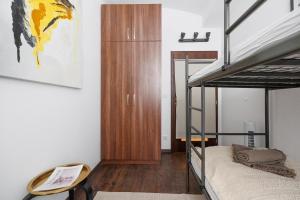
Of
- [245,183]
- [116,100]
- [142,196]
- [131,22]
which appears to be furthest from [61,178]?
[131,22]

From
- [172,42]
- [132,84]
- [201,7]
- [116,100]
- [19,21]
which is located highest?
[201,7]

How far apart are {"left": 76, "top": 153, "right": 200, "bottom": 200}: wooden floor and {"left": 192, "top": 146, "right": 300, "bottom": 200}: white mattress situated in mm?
838

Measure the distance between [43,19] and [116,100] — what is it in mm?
1608

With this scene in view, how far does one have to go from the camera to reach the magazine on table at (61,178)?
1148 mm

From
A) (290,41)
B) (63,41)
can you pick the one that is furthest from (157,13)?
(290,41)

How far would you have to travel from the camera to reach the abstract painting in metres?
1.09

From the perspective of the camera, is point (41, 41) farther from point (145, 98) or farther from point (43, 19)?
point (145, 98)

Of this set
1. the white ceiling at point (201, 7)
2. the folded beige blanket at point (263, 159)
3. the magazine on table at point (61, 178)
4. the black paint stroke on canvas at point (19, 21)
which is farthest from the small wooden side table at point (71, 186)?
the white ceiling at point (201, 7)

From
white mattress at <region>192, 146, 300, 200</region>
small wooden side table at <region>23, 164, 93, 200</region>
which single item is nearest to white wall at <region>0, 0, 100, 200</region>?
small wooden side table at <region>23, 164, 93, 200</region>

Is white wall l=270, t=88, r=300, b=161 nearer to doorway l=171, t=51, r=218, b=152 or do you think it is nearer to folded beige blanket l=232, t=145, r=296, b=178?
folded beige blanket l=232, t=145, r=296, b=178

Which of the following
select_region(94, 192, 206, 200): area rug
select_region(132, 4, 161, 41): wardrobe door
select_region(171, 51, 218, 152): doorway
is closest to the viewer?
select_region(94, 192, 206, 200): area rug

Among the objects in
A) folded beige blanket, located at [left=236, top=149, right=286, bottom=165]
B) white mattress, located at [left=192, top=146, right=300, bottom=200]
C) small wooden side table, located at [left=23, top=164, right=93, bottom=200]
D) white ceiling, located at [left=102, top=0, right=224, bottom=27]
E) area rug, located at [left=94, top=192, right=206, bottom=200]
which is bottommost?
area rug, located at [left=94, top=192, right=206, bottom=200]

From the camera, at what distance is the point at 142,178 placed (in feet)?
7.78

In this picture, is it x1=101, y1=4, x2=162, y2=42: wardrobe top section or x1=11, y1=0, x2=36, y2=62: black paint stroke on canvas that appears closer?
x1=11, y1=0, x2=36, y2=62: black paint stroke on canvas
